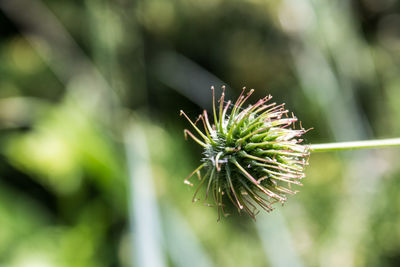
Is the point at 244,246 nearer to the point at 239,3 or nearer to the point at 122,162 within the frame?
the point at 122,162

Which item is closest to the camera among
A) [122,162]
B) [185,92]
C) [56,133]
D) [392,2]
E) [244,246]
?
[56,133]

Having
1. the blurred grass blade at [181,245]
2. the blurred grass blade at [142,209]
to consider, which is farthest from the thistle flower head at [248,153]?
the blurred grass blade at [181,245]

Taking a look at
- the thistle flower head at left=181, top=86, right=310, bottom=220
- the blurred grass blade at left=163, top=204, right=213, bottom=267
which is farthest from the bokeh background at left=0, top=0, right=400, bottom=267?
the thistle flower head at left=181, top=86, right=310, bottom=220

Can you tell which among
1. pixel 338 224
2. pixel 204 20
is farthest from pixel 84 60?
pixel 338 224

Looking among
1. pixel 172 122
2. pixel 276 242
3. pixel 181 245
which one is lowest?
pixel 276 242

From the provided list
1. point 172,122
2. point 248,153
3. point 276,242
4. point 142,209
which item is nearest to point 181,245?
point 142,209

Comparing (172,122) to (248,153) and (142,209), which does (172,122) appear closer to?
(142,209)
